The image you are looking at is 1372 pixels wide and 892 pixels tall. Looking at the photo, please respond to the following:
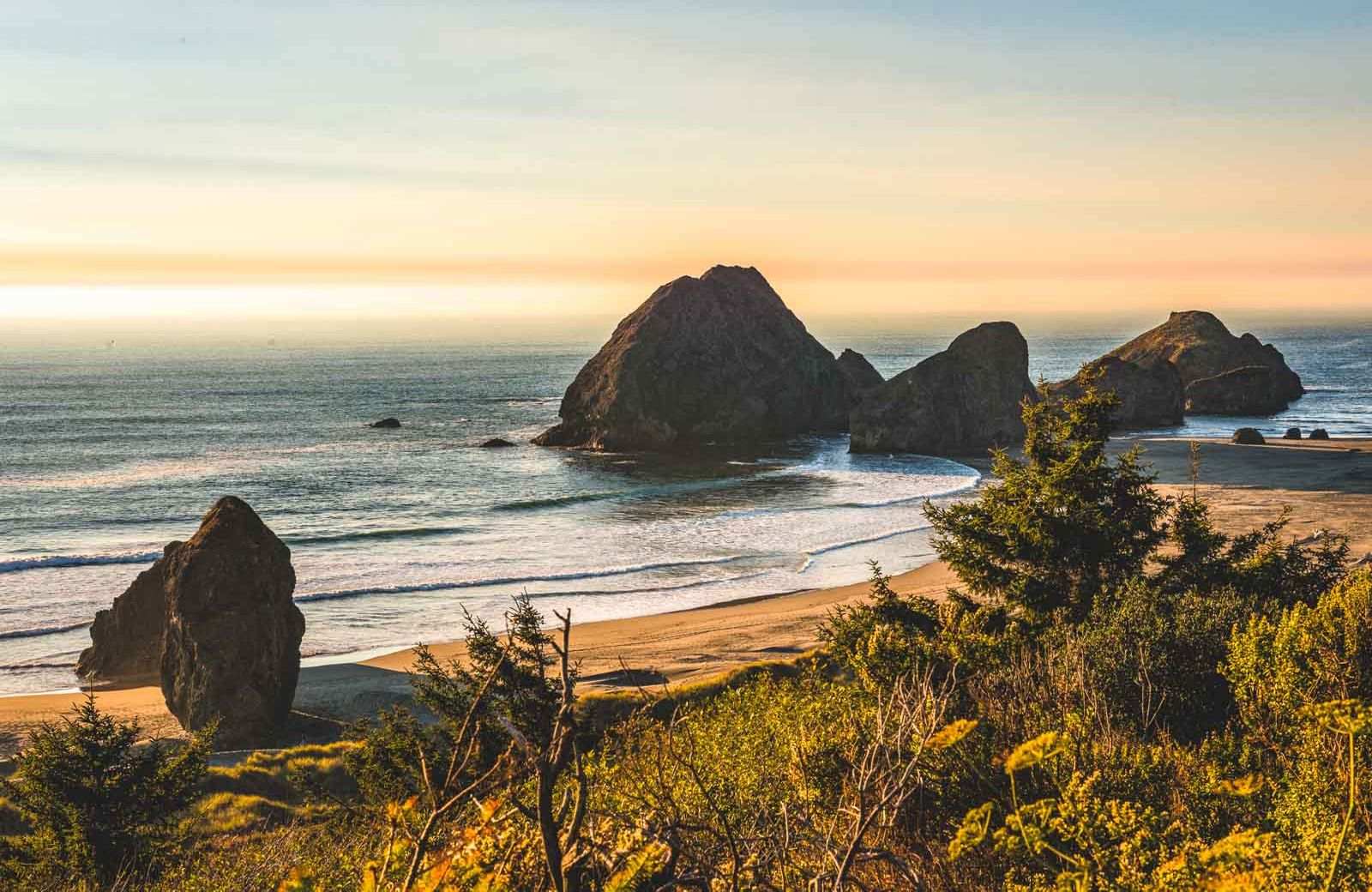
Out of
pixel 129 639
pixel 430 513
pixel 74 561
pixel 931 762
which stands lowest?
pixel 74 561

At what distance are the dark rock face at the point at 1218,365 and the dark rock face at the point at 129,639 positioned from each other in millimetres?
78846

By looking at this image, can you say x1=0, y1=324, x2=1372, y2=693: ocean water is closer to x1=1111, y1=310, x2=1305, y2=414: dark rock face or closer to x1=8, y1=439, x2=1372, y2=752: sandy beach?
x1=8, y1=439, x2=1372, y2=752: sandy beach

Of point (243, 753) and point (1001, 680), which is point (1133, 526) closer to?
point (1001, 680)

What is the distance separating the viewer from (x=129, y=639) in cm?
2622

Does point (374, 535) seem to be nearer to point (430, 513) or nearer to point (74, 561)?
point (430, 513)

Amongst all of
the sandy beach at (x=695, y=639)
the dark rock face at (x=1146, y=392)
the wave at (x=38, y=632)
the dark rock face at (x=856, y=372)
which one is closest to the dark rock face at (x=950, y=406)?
the dark rock face at (x=1146, y=392)

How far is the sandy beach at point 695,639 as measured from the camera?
23281mm

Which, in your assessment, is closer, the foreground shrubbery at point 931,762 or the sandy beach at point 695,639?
the foreground shrubbery at point 931,762

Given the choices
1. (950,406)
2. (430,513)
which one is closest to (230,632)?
(430,513)

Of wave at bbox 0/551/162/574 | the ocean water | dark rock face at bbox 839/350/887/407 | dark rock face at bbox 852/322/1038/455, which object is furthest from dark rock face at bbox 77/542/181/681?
dark rock face at bbox 839/350/887/407

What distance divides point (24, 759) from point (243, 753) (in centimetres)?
708

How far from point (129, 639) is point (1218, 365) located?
95909mm

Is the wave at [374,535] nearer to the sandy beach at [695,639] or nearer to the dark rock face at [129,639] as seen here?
the sandy beach at [695,639]

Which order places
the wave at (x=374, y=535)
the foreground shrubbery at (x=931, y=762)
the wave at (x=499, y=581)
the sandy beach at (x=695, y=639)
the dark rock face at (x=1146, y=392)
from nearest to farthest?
the foreground shrubbery at (x=931, y=762) → the sandy beach at (x=695, y=639) → the wave at (x=499, y=581) → the wave at (x=374, y=535) → the dark rock face at (x=1146, y=392)
